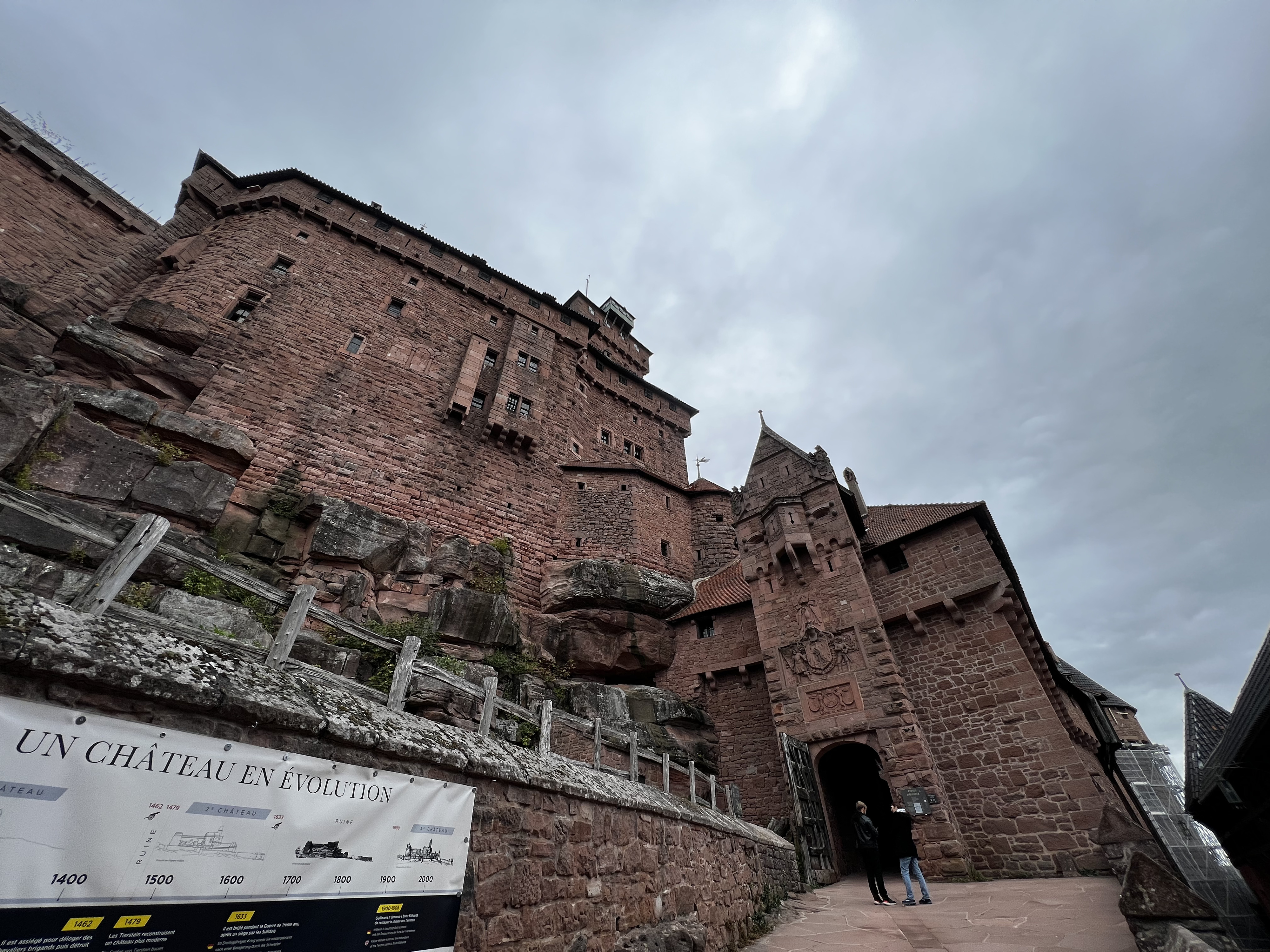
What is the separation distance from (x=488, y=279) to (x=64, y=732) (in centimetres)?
2392

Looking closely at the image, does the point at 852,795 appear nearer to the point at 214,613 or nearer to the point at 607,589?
the point at 607,589

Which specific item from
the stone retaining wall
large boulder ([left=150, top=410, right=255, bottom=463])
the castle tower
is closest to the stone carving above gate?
the castle tower

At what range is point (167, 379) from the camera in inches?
509

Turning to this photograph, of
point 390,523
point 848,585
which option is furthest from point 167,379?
point 848,585

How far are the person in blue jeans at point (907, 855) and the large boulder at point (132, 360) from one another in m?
17.6

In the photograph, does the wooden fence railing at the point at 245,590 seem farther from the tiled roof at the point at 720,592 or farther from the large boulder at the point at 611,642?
the tiled roof at the point at 720,592

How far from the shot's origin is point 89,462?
30.3 feet

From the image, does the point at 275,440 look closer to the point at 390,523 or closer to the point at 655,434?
the point at 390,523

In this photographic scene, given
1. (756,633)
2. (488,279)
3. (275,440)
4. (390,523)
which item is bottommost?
(756,633)

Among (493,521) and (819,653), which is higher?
(493,521)

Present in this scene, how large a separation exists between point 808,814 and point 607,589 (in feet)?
25.1

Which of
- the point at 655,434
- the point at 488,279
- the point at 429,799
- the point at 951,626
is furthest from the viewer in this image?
the point at 655,434

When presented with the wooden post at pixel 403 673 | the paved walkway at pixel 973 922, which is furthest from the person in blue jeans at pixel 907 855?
the wooden post at pixel 403 673

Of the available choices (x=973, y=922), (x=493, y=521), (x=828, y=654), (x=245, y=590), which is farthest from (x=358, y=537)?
(x=973, y=922)
